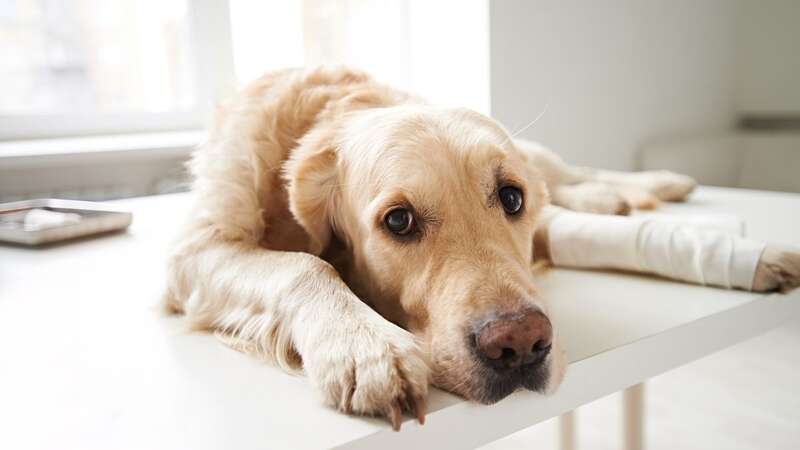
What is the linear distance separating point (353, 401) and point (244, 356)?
0.24m

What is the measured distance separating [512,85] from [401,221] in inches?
101

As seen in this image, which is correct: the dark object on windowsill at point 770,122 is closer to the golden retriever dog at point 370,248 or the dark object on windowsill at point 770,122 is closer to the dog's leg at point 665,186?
the dog's leg at point 665,186

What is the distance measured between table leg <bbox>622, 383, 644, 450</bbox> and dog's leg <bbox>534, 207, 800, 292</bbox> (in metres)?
0.54

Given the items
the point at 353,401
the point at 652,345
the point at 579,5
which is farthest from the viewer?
the point at 579,5

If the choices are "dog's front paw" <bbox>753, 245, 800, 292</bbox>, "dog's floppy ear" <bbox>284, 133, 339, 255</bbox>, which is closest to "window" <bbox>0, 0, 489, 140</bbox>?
"dog's floppy ear" <bbox>284, 133, 339, 255</bbox>

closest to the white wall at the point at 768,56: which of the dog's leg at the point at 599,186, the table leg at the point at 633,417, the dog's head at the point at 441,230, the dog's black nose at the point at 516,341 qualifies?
the dog's leg at the point at 599,186

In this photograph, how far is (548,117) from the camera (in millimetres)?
3461

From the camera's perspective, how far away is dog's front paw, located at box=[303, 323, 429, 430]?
24.5 inches

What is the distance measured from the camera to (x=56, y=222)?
5.28ft

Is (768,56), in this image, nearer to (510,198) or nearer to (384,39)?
(384,39)

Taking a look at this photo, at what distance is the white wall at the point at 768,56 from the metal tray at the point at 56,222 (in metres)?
3.85

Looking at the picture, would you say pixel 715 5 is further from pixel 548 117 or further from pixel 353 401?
pixel 353 401

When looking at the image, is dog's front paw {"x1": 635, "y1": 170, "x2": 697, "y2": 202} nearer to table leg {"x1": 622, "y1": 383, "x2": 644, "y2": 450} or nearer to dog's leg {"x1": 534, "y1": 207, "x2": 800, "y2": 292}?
table leg {"x1": 622, "y1": 383, "x2": 644, "y2": 450}

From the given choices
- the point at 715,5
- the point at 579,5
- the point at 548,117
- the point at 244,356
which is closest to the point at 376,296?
the point at 244,356
